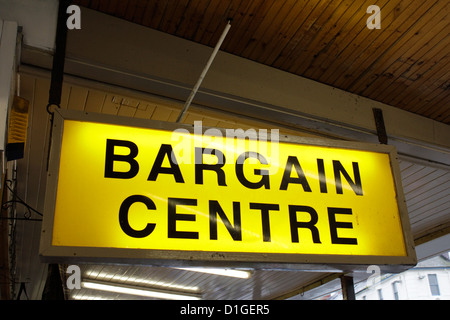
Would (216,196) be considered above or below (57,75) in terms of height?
below

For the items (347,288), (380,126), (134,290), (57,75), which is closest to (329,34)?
(380,126)

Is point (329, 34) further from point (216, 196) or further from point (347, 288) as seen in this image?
point (347, 288)

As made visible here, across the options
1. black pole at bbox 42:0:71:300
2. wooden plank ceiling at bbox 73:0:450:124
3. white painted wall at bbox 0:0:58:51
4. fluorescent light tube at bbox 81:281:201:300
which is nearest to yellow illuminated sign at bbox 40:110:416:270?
black pole at bbox 42:0:71:300

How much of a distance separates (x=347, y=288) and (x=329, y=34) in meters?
5.33

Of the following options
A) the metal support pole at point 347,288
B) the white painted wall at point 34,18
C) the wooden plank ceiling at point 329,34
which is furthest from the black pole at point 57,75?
the metal support pole at point 347,288

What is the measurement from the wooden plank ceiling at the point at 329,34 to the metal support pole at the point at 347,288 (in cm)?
451

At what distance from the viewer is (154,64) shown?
3.08 meters

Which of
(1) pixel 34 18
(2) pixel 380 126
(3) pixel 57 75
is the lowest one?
(3) pixel 57 75

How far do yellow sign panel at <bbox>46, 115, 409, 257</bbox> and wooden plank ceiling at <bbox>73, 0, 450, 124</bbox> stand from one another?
94 centimetres

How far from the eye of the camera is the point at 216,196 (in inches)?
89.3

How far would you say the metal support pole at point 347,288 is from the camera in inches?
292

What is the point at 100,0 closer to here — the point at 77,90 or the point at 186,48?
the point at 186,48
